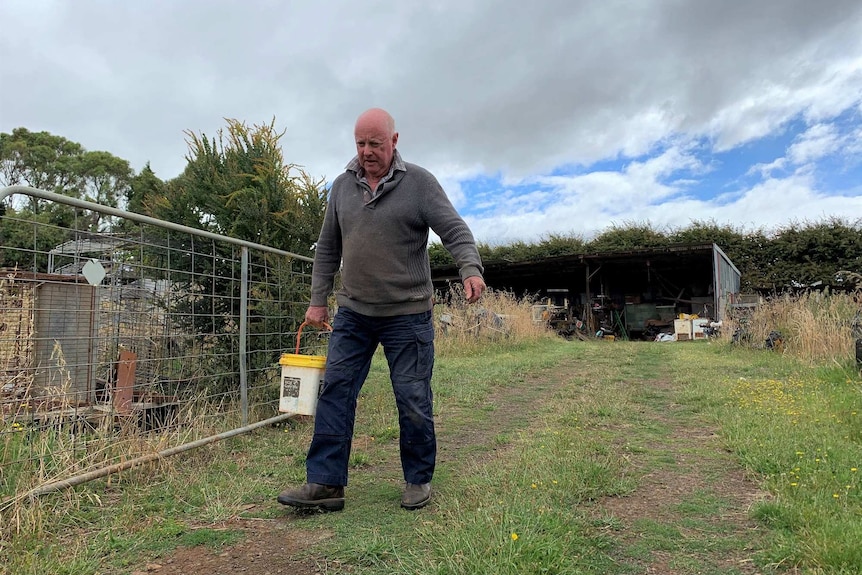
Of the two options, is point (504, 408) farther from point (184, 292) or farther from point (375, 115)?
point (375, 115)

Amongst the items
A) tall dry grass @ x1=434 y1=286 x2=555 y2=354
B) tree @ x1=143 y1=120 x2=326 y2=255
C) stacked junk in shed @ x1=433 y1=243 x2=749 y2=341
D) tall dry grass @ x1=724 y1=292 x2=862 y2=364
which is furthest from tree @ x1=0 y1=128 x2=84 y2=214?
tall dry grass @ x1=724 y1=292 x2=862 y2=364

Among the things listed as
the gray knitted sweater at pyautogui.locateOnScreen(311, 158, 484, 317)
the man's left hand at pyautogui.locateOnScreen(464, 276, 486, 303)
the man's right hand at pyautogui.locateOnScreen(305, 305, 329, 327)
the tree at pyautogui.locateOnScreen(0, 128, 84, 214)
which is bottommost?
the man's right hand at pyautogui.locateOnScreen(305, 305, 329, 327)

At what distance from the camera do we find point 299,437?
394 centimetres

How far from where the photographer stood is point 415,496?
8.54 feet

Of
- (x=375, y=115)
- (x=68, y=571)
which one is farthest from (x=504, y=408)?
(x=68, y=571)

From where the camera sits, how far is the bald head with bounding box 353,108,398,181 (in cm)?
273

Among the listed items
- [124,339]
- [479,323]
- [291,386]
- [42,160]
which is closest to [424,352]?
[291,386]

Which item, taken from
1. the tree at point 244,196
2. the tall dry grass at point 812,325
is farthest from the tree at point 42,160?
the tall dry grass at point 812,325

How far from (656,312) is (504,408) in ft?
58.0

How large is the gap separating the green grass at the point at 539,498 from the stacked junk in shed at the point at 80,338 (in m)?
0.51

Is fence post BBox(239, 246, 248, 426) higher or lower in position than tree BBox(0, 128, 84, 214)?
lower

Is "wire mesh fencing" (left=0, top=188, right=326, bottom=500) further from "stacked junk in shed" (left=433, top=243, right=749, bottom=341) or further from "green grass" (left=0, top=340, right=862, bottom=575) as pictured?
"stacked junk in shed" (left=433, top=243, right=749, bottom=341)

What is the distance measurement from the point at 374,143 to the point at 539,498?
1.76m

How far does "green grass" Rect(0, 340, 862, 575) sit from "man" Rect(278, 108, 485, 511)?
1.05 feet
